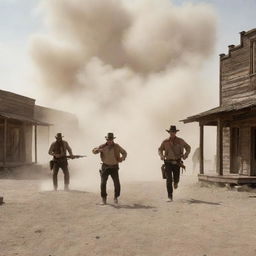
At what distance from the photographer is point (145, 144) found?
170 feet

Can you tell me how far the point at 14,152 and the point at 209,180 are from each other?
1361 centimetres

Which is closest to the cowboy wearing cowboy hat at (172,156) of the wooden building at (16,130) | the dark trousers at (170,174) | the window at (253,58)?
the dark trousers at (170,174)

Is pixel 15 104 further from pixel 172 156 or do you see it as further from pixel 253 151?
pixel 172 156

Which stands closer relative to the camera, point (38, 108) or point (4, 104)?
point (4, 104)

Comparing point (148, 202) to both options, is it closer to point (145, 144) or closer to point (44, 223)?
point (44, 223)

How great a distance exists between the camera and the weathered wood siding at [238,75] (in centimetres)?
1733

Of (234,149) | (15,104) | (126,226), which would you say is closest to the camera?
(126,226)

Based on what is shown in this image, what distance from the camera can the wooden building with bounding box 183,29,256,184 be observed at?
16.3m

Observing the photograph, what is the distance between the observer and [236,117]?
17312 mm

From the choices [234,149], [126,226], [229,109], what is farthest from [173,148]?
[234,149]

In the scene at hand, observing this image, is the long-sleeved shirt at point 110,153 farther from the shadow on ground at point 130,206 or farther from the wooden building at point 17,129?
the wooden building at point 17,129

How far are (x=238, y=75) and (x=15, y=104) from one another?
46.6ft

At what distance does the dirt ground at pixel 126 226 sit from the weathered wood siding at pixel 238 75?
21.7 ft

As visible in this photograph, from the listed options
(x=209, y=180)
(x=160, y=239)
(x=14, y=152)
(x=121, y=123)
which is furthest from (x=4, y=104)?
(x=121, y=123)
